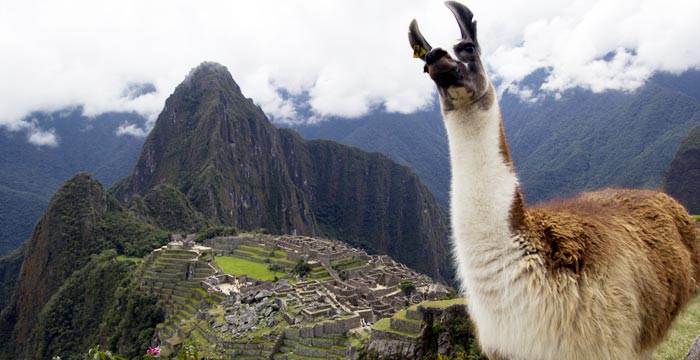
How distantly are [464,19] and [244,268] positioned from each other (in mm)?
27493

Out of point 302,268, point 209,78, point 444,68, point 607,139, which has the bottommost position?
point 302,268

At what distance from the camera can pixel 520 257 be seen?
171cm

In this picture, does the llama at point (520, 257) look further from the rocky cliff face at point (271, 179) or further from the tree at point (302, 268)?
the rocky cliff face at point (271, 179)

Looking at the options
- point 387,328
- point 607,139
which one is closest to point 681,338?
point 387,328

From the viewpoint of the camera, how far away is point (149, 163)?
8025 cm

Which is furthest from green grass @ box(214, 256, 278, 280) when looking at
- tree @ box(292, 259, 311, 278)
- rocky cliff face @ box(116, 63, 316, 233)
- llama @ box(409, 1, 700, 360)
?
rocky cliff face @ box(116, 63, 316, 233)

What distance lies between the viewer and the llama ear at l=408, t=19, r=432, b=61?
5.67ft

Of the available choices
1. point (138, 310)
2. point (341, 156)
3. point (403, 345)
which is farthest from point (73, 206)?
point (341, 156)

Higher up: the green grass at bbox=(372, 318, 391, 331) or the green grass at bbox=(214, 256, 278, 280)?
the green grass at bbox=(214, 256, 278, 280)

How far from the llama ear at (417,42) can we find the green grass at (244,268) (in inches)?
Result: 956

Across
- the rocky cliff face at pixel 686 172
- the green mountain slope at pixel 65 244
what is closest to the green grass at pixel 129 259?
the green mountain slope at pixel 65 244

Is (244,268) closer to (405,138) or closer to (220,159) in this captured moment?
(220,159)

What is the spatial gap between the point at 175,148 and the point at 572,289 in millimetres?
81962

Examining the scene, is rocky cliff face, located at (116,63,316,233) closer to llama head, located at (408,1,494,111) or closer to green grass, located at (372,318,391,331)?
green grass, located at (372,318,391,331)
